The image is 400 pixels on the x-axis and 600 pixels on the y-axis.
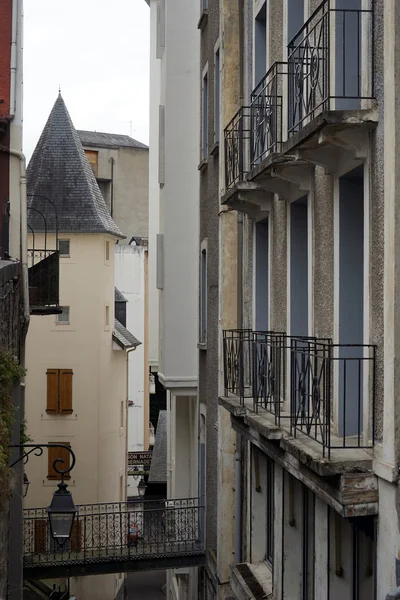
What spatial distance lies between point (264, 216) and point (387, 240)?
230 inches

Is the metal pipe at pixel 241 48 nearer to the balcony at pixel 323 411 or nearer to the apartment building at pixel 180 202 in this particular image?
the balcony at pixel 323 411

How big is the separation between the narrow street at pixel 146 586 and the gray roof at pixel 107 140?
23932 mm

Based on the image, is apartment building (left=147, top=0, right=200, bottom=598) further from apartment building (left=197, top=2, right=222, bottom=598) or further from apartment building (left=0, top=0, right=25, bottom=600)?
apartment building (left=0, top=0, right=25, bottom=600)

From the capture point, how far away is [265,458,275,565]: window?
1271cm

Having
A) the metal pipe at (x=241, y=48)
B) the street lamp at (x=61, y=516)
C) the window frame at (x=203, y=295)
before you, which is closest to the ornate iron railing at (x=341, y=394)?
the street lamp at (x=61, y=516)

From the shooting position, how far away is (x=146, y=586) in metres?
38.1

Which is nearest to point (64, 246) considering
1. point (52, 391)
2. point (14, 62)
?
point (52, 391)

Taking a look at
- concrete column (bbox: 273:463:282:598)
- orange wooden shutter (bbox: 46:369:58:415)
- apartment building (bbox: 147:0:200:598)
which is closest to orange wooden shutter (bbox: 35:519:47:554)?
apartment building (bbox: 147:0:200:598)

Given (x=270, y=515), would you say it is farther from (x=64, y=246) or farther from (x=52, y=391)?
(x=64, y=246)

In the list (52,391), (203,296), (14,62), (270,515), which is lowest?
(270,515)

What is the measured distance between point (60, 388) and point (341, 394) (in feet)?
80.7

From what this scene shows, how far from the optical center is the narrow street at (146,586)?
120 feet

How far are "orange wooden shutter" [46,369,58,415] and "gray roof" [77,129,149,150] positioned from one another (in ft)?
80.3

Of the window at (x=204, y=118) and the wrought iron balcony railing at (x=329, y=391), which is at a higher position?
the window at (x=204, y=118)
